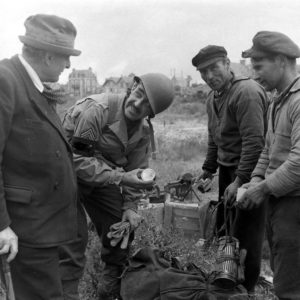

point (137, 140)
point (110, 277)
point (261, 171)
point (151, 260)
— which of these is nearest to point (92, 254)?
point (110, 277)

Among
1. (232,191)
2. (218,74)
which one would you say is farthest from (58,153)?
(218,74)

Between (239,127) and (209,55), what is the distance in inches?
32.7

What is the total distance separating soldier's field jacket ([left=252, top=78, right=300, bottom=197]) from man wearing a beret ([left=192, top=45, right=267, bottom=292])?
2.40ft

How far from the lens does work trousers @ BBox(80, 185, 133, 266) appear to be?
12.7ft

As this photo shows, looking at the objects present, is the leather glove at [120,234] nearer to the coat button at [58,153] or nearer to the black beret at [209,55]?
the coat button at [58,153]

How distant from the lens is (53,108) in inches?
110

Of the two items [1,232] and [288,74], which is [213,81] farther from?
[1,232]

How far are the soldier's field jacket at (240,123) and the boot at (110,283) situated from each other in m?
1.55

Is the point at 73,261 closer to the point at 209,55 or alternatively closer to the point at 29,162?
the point at 29,162

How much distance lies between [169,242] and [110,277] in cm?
120

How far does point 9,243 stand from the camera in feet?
7.89

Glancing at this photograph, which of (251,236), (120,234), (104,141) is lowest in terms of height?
(251,236)

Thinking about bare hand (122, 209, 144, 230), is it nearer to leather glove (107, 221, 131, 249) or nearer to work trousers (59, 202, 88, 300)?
leather glove (107, 221, 131, 249)

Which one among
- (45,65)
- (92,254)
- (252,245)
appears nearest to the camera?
(45,65)
